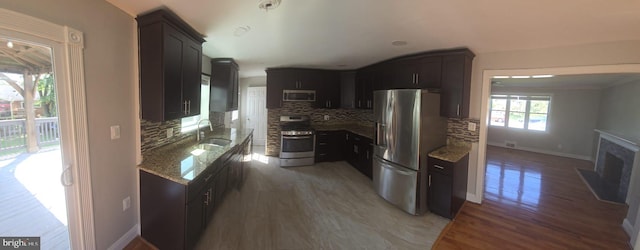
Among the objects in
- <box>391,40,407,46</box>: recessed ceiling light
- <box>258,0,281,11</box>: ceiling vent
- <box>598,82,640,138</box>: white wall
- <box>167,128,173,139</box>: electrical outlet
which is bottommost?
<box>167,128,173,139</box>: electrical outlet

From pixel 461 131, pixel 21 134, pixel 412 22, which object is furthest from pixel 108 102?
pixel 461 131

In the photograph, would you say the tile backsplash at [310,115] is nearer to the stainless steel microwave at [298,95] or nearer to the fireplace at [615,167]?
the stainless steel microwave at [298,95]

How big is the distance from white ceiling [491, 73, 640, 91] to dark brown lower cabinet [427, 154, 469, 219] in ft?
11.2

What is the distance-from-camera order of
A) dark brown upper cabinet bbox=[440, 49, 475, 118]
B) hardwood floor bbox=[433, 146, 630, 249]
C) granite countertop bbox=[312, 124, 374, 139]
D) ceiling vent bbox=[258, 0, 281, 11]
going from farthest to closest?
granite countertop bbox=[312, 124, 374, 139] → dark brown upper cabinet bbox=[440, 49, 475, 118] → hardwood floor bbox=[433, 146, 630, 249] → ceiling vent bbox=[258, 0, 281, 11]

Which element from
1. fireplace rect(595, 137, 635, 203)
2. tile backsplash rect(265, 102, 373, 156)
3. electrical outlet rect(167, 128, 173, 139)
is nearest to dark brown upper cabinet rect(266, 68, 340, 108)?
tile backsplash rect(265, 102, 373, 156)

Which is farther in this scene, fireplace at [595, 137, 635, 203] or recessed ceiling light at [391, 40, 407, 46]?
fireplace at [595, 137, 635, 203]

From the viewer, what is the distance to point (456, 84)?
2969mm

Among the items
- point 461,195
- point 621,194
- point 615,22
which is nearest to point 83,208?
point 461,195

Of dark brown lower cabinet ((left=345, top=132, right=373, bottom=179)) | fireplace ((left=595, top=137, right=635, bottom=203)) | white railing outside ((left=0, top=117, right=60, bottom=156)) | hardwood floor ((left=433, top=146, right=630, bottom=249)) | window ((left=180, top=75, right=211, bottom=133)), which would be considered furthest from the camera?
dark brown lower cabinet ((left=345, top=132, right=373, bottom=179))

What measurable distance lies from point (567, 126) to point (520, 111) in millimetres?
1120

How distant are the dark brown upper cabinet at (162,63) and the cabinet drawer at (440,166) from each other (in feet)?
9.81

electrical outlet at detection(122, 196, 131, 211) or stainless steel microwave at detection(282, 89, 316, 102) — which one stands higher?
stainless steel microwave at detection(282, 89, 316, 102)

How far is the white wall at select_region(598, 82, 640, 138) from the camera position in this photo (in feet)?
13.7

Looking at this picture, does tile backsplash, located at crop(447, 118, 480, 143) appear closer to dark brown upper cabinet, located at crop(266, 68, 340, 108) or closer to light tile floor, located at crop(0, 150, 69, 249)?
dark brown upper cabinet, located at crop(266, 68, 340, 108)
